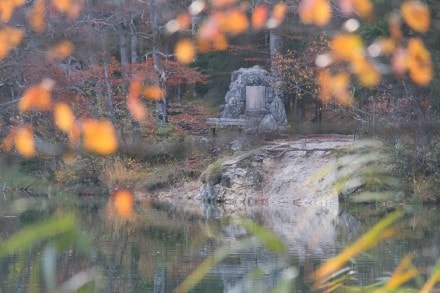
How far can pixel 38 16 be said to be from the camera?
20.5 meters

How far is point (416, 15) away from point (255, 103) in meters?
8.31

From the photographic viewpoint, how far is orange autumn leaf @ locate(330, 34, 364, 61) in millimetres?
18406

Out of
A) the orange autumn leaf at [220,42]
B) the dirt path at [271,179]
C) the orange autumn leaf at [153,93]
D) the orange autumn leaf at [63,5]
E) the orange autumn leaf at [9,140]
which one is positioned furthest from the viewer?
the orange autumn leaf at [220,42]

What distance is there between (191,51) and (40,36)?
258 inches

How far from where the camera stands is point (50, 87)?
21297 mm

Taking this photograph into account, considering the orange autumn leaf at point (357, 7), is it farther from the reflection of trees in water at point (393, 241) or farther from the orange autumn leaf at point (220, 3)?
the orange autumn leaf at point (220, 3)

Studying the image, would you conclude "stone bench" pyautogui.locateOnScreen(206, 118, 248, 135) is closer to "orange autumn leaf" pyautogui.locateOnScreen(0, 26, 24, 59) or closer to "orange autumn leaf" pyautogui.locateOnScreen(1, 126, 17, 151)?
"orange autumn leaf" pyautogui.locateOnScreen(1, 126, 17, 151)

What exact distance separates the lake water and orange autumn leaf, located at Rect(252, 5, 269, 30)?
→ 7.28 m

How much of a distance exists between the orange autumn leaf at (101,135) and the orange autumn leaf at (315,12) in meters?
5.91

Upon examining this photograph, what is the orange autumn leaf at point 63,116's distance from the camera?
2292 cm

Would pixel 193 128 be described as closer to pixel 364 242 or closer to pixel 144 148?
pixel 144 148

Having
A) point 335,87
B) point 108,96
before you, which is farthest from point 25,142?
point 335,87

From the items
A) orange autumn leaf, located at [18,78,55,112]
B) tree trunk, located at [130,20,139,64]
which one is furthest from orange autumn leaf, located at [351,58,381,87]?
tree trunk, located at [130,20,139,64]

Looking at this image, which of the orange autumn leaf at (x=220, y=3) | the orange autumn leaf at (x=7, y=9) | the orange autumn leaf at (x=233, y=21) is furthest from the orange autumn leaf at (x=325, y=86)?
the orange autumn leaf at (x=7, y=9)
